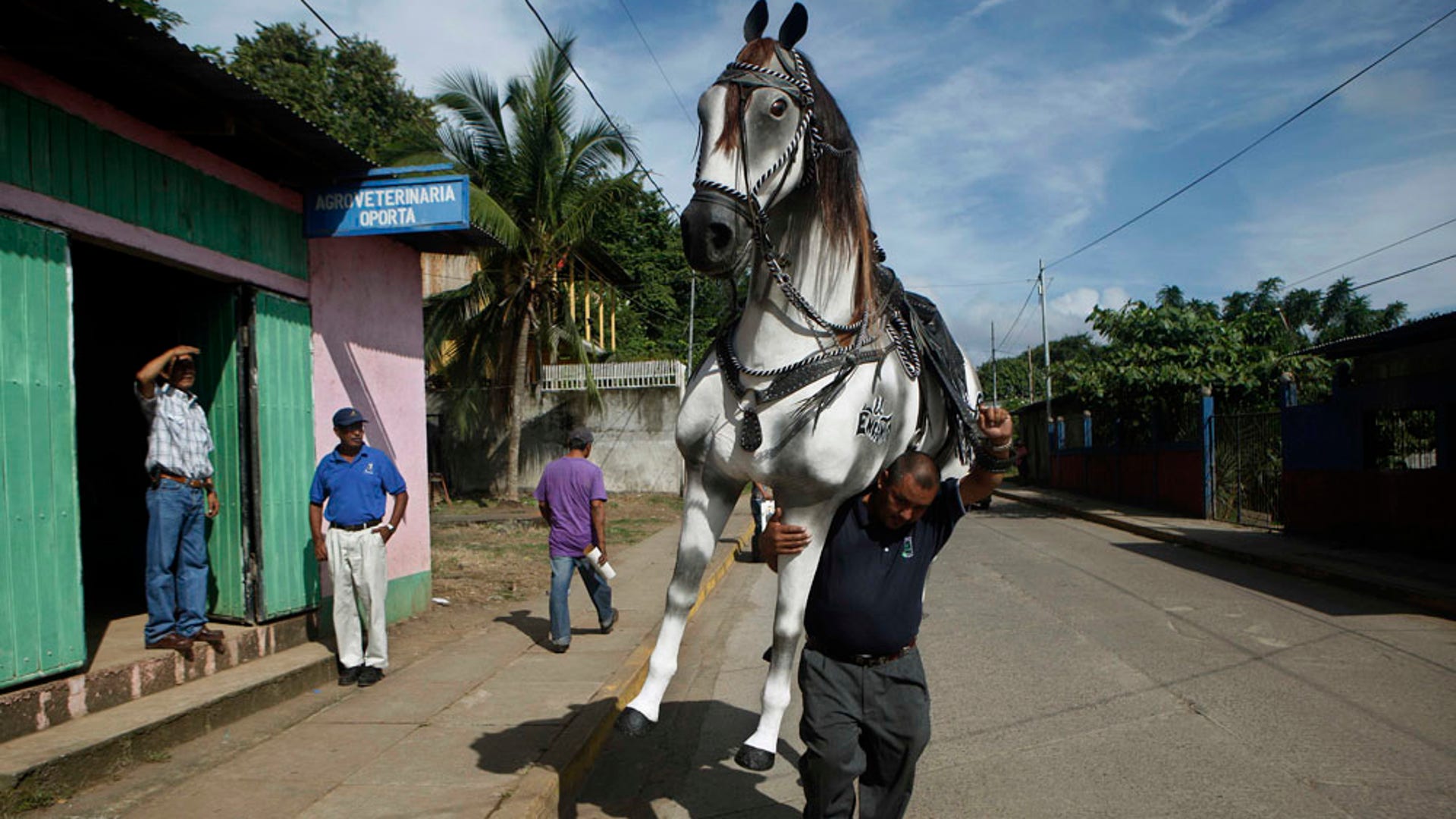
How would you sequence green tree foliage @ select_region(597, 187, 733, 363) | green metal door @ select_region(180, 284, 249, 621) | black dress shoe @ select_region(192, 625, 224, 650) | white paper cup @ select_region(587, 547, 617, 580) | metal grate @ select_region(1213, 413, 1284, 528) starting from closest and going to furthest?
black dress shoe @ select_region(192, 625, 224, 650) < green metal door @ select_region(180, 284, 249, 621) < white paper cup @ select_region(587, 547, 617, 580) < metal grate @ select_region(1213, 413, 1284, 528) < green tree foliage @ select_region(597, 187, 733, 363)

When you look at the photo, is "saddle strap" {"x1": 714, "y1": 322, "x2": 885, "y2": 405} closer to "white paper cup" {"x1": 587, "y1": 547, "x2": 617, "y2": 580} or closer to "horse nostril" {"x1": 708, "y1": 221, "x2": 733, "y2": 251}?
"horse nostril" {"x1": 708, "y1": 221, "x2": 733, "y2": 251}

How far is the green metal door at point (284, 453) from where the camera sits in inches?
249

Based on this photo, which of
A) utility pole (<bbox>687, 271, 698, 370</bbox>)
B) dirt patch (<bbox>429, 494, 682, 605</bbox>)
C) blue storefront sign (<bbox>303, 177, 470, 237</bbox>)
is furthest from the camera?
utility pole (<bbox>687, 271, 698, 370</bbox>)

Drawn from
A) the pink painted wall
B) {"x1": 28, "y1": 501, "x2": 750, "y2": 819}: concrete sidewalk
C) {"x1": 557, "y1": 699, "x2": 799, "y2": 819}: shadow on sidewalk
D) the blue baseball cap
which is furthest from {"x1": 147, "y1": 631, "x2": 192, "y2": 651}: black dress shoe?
{"x1": 557, "y1": 699, "x2": 799, "y2": 819}: shadow on sidewalk

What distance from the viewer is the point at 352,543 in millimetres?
6125

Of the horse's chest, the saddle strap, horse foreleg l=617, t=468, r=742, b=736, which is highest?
the saddle strap

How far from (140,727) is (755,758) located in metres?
3.38

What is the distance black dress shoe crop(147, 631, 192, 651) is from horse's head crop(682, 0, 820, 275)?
453cm

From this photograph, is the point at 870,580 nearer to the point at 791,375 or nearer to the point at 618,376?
the point at 791,375

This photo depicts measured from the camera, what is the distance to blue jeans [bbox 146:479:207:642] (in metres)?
5.48

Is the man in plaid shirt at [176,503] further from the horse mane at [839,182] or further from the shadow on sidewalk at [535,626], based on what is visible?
the horse mane at [839,182]

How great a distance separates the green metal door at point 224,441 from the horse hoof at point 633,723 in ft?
14.7

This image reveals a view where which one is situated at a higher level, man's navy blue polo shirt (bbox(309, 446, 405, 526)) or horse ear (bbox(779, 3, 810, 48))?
horse ear (bbox(779, 3, 810, 48))

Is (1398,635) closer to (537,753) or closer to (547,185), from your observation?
(537,753)
